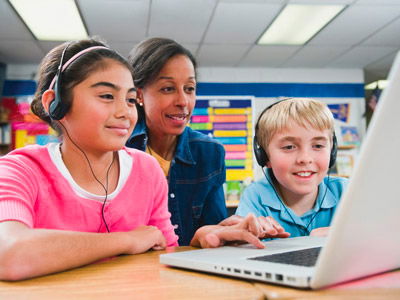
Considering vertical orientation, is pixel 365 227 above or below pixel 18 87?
below

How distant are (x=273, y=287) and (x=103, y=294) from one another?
0.20 m

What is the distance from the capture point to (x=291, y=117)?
1.35 metres

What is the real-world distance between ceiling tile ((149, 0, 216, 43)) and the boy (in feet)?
7.71

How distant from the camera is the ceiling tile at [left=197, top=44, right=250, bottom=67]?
460cm

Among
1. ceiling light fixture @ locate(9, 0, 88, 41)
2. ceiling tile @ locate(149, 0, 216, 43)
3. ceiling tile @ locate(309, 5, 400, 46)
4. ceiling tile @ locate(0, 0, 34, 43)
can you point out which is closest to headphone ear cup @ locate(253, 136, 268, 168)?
ceiling tile @ locate(149, 0, 216, 43)

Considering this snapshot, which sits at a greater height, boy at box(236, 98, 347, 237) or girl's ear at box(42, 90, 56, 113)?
girl's ear at box(42, 90, 56, 113)

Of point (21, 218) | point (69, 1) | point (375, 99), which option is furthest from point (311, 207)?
point (375, 99)

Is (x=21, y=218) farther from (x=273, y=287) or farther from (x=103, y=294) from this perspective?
(x=273, y=287)

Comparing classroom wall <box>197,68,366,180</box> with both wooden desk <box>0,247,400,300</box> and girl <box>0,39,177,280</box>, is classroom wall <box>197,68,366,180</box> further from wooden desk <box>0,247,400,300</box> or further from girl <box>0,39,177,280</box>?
wooden desk <box>0,247,400,300</box>

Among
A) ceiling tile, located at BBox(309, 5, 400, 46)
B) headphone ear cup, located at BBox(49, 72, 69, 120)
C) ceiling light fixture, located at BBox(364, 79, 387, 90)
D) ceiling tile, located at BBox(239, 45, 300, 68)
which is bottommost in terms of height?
headphone ear cup, located at BBox(49, 72, 69, 120)

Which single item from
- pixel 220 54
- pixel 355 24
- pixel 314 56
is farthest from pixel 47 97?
pixel 314 56

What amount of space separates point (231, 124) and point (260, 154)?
4064 mm

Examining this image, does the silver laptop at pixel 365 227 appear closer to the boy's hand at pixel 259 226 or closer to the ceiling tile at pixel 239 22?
the boy's hand at pixel 259 226

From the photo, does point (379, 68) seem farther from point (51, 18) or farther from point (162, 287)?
point (162, 287)
